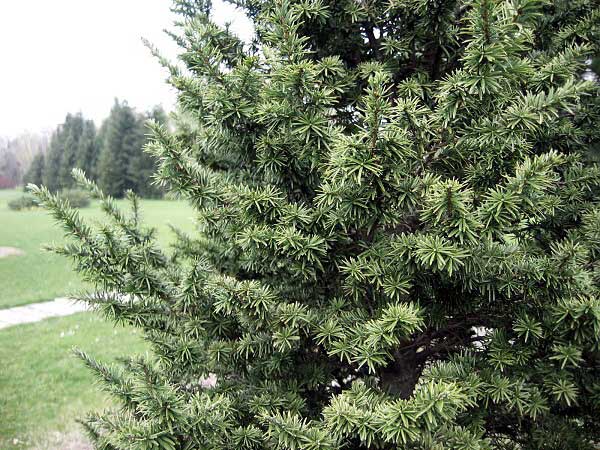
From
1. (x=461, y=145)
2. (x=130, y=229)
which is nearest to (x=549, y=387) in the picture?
(x=461, y=145)

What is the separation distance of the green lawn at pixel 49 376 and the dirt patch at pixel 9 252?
9.52 metres

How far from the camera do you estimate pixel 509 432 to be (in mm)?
2375

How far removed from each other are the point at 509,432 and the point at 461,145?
1.53 metres

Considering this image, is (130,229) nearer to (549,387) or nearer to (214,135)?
(214,135)

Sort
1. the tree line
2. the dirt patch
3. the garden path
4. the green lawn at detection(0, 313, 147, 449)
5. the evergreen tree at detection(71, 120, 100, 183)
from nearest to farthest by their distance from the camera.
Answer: the green lawn at detection(0, 313, 147, 449) → the garden path → the dirt patch → the tree line → the evergreen tree at detection(71, 120, 100, 183)

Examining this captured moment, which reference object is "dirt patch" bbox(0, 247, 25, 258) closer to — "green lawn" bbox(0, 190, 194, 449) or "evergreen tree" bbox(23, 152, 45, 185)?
"green lawn" bbox(0, 190, 194, 449)

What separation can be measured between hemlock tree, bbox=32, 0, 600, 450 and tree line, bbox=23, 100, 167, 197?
4407 centimetres

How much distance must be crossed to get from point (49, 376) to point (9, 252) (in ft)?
44.2

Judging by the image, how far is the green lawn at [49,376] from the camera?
541cm

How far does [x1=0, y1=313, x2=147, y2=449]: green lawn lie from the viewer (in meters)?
5.41

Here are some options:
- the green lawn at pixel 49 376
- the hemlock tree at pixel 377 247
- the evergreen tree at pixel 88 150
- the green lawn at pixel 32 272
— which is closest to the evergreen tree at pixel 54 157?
the evergreen tree at pixel 88 150

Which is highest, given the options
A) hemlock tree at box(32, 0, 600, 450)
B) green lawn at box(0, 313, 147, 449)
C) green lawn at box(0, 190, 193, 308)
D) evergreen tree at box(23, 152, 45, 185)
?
evergreen tree at box(23, 152, 45, 185)

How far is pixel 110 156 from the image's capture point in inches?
1834

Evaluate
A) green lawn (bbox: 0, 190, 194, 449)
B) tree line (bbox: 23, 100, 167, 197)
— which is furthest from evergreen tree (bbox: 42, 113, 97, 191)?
green lawn (bbox: 0, 190, 194, 449)
